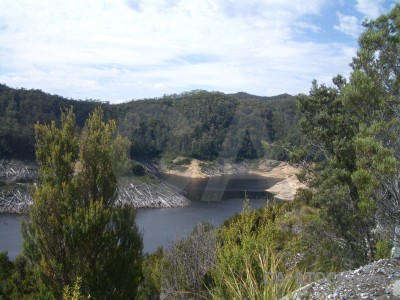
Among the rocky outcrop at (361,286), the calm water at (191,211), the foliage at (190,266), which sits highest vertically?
the rocky outcrop at (361,286)

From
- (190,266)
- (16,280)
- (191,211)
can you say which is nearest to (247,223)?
(190,266)

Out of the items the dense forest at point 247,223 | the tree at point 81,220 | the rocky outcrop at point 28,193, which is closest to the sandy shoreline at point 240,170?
the rocky outcrop at point 28,193

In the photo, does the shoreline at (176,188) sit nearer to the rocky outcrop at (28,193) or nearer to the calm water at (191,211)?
the rocky outcrop at (28,193)

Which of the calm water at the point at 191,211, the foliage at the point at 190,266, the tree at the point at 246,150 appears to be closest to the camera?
the foliage at the point at 190,266

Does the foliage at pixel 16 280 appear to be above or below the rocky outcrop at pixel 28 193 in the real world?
above

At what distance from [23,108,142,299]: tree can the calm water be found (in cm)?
1028

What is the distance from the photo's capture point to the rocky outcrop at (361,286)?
216 inches

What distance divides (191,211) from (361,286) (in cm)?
3977

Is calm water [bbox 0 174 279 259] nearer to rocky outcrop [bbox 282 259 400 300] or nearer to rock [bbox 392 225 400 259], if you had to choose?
rock [bbox 392 225 400 259]

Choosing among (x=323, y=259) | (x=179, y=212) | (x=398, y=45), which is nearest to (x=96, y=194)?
(x=398, y=45)

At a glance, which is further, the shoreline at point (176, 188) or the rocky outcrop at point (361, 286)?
the shoreline at point (176, 188)

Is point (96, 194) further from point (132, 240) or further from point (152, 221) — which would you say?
point (152, 221)

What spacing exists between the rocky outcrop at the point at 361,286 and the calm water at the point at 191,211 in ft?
41.5

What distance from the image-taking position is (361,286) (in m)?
5.85
